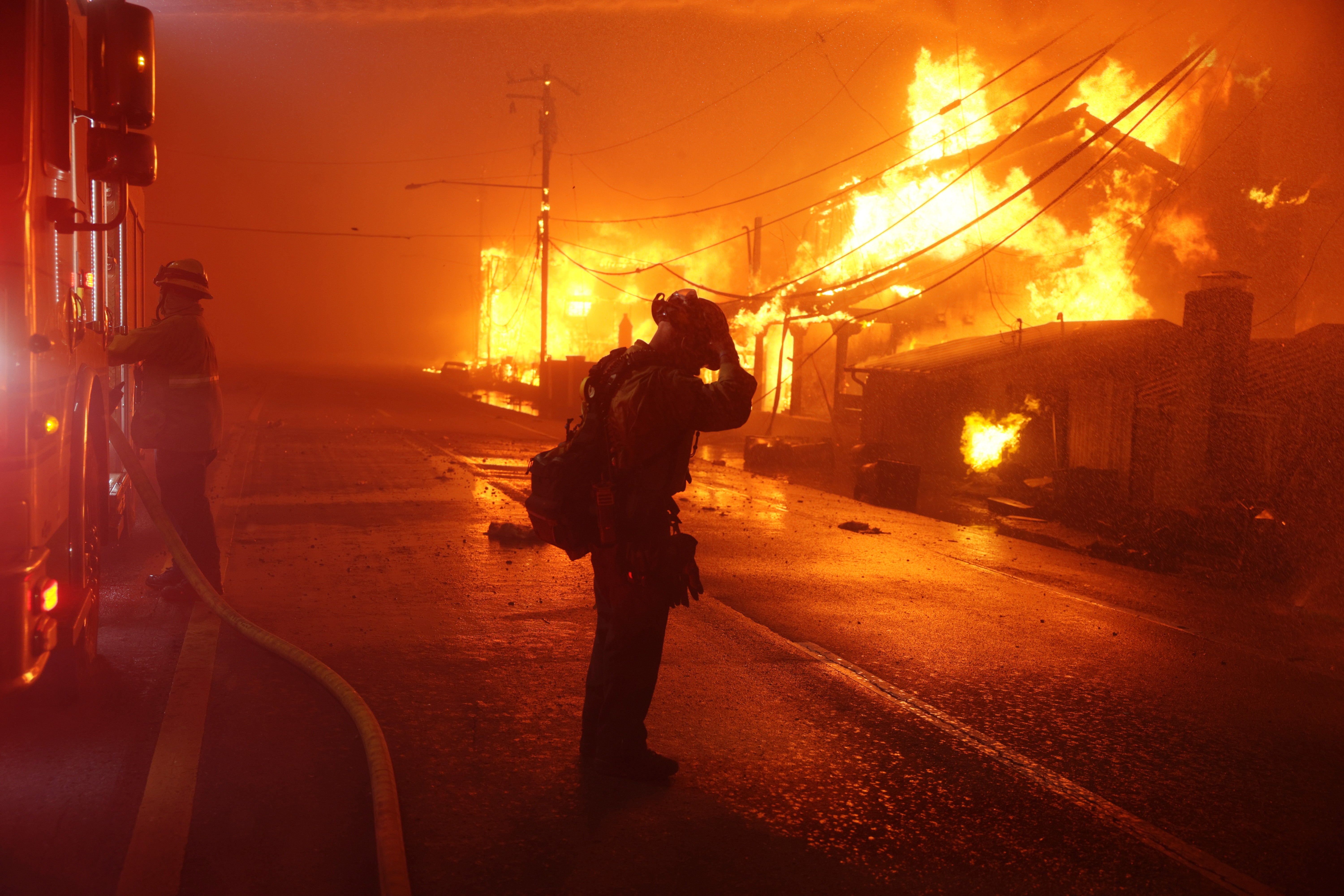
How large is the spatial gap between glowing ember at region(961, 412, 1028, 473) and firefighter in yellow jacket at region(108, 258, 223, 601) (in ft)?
56.4

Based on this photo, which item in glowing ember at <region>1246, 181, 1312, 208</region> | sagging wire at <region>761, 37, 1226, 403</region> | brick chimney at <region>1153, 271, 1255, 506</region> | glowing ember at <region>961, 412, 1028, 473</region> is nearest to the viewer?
sagging wire at <region>761, 37, 1226, 403</region>

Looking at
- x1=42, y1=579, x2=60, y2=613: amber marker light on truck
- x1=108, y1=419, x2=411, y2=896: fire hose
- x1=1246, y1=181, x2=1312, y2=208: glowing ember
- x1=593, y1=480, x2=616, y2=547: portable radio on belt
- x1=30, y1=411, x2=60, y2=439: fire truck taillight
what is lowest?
x1=108, y1=419, x2=411, y2=896: fire hose

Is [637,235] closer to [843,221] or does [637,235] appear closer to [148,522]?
[843,221]

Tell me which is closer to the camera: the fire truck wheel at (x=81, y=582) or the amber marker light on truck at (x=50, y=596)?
the amber marker light on truck at (x=50, y=596)

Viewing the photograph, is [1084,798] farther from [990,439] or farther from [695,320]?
[990,439]

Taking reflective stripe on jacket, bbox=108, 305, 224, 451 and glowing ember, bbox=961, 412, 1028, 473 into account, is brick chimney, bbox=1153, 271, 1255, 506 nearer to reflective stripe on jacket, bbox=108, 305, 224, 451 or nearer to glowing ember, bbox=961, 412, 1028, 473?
glowing ember, bbox=961, 412, 1028, 473

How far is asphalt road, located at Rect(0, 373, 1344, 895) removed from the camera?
3.26 m

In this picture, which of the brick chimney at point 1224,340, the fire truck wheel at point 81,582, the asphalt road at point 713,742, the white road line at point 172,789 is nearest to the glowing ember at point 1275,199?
the brick chimney at point 1224,340

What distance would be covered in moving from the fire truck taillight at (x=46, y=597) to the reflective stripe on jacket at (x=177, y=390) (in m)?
2.53

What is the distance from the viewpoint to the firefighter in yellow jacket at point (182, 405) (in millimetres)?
6102

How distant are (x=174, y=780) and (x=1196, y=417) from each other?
16.2m

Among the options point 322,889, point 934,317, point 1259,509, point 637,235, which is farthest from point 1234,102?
point 637,235

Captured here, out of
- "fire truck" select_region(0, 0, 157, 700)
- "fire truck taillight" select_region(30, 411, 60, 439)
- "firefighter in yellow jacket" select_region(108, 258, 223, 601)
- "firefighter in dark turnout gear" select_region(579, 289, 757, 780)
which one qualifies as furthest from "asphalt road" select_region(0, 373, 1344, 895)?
"fire truck taillight" select_region(30, 411, 60, 439)

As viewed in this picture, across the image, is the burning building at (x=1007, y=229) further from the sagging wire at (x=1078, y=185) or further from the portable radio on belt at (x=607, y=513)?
→ the portable radio on belt at (x=607, y=513)
